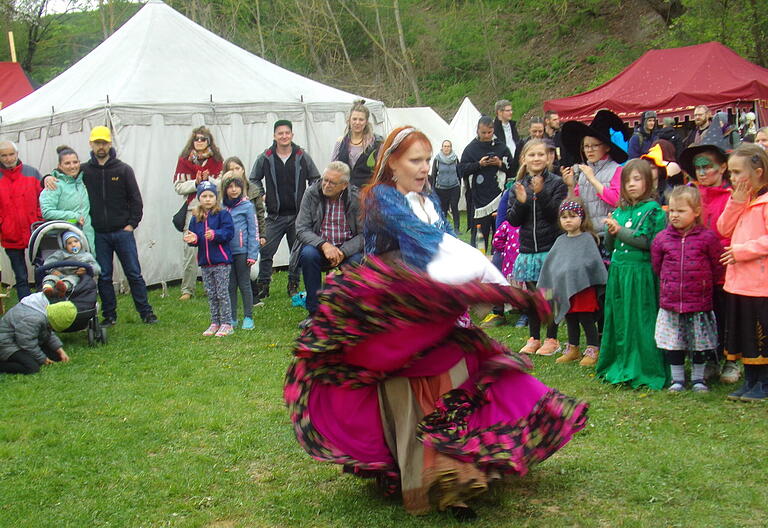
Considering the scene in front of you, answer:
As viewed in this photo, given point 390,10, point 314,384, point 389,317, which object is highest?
point 390,10

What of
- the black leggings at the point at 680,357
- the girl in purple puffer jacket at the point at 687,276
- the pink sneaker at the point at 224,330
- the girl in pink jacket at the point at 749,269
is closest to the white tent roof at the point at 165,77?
the pink sneaker at the point at 224,330

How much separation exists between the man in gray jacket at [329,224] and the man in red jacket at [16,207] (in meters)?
3.98

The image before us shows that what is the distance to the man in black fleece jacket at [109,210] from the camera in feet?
30.8

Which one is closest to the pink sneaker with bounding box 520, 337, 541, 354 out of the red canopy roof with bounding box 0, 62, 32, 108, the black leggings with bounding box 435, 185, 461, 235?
the black leggings with bounding box 435, 185, 461, 235

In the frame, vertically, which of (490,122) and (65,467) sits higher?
(490,122)

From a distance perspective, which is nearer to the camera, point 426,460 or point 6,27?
point 426,460

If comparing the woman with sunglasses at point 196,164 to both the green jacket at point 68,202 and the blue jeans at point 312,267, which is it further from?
the blue jeans at point 312,267

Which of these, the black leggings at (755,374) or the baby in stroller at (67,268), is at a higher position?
the baby in stroller at (67,268)

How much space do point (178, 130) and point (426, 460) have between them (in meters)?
9.21

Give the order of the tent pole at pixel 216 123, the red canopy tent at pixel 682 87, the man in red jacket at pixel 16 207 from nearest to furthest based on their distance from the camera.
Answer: the man in red jacket at pixel 16 207 → the tent pole at pixel 216 123 → the red canopy tent at pixel 682 87

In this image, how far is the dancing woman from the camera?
380 centimetres

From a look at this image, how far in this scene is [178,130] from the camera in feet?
39.6

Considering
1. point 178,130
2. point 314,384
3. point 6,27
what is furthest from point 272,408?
point 6,27

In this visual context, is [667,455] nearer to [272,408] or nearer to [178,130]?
[272,408]
